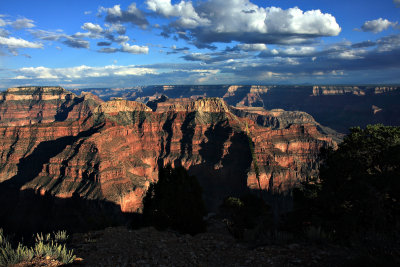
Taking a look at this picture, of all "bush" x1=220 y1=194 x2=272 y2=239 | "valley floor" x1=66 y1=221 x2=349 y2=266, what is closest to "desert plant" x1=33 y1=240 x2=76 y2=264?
"valley floor" x1=66 y1=221 x2=349 y2=266

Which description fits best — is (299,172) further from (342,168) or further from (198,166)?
(342,168)

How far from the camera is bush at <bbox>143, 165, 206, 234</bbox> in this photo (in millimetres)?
20562

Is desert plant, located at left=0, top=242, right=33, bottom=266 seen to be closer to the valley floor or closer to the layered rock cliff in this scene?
the valley floor

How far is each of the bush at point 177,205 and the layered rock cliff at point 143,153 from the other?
59220 mm

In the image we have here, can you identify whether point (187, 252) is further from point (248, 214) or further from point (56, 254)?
point (248, 214)

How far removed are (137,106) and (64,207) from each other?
84397mm

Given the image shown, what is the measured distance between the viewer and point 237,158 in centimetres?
11056

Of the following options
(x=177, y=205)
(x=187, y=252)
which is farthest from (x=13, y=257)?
(x=177, y=205)

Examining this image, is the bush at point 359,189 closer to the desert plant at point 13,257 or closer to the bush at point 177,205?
the bush at point 177,205

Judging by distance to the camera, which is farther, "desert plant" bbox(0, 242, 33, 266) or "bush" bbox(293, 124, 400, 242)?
"bush" bbox(293, 124, 400, 242)

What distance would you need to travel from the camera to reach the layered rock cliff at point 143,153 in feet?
283

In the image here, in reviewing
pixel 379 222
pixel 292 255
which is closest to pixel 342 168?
pixel 379 222

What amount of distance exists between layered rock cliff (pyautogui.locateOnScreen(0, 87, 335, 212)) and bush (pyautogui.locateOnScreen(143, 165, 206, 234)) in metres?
59.2

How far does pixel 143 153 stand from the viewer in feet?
405
